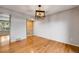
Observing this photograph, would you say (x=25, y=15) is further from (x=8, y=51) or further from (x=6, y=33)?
(x=8, y=51)

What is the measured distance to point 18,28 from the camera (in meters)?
2.18

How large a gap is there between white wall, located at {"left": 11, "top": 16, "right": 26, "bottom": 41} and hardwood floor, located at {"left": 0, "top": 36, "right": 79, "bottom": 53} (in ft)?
0.44

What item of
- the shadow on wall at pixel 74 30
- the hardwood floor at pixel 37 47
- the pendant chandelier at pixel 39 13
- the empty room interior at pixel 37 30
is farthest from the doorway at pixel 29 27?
the shadow on wall at pixel 74 30

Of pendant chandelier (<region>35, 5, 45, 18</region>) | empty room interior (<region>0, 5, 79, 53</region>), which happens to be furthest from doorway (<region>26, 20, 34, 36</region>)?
pendant chandelier (<region>35, 5, 45, 18</region>)

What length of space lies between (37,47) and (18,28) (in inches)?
27.5

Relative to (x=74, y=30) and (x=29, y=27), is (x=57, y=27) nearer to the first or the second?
(x=74, y=30)

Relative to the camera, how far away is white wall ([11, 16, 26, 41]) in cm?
196

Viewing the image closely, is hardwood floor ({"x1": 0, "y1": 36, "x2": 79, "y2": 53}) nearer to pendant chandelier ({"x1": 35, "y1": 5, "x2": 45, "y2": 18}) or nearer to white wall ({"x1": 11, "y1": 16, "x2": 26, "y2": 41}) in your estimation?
white wall ({"x1": 11, "y1": 16, "x2": 26, "y2": 41})

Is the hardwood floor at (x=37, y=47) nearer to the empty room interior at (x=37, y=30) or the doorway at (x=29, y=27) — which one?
the empty room interior at (x=37, y=30)

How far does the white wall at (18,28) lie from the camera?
196 centimetres

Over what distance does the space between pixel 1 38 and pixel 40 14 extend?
3.05 feet

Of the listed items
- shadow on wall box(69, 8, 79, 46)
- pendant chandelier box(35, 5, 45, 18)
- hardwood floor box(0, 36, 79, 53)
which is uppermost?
pendant chandelier box(35, 5, 45, 18)

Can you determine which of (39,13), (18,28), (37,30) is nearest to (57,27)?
(37,30)
